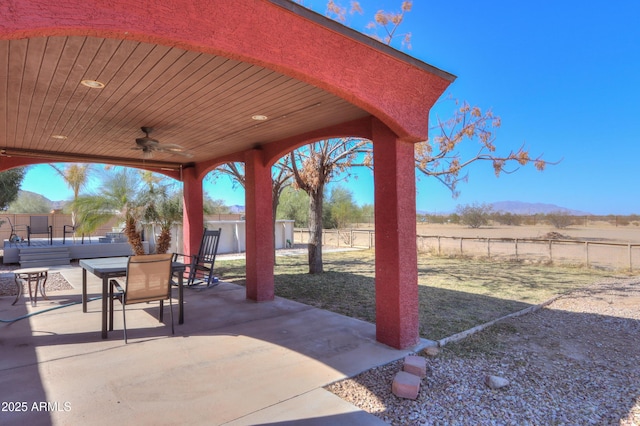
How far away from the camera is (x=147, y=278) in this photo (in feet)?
13.8

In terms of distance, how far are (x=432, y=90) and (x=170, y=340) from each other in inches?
167

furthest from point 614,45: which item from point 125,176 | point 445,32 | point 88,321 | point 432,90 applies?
point 88,321

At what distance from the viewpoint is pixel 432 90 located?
4043 millimetres

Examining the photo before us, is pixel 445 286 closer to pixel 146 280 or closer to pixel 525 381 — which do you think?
pixel 525 381

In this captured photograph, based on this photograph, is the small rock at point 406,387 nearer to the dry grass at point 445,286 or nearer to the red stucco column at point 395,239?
the red stucco column at point 395,239

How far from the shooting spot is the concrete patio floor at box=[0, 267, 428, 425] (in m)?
2.56

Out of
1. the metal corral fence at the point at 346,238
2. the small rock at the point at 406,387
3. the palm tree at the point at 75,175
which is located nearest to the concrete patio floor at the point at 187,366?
the small rock at the point at 406,387

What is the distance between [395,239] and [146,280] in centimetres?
299

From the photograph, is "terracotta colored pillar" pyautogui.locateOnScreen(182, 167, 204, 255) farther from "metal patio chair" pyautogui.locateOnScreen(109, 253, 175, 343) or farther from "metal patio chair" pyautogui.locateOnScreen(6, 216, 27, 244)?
"metal patio chair" pyautogui.locateOnScreen(6, 216, 27, 244)

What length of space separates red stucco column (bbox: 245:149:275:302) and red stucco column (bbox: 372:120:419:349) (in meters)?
2.64

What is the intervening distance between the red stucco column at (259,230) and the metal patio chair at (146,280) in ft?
6.32

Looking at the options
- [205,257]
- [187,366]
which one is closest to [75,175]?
[205,257]

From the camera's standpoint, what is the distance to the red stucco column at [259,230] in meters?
6.16

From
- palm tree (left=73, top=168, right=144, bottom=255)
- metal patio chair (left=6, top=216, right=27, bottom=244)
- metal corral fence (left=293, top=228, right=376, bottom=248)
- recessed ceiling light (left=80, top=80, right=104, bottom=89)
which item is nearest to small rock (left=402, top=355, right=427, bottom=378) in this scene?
recessed ceiling light (left=80, top=80, right=104, bottom=89)
